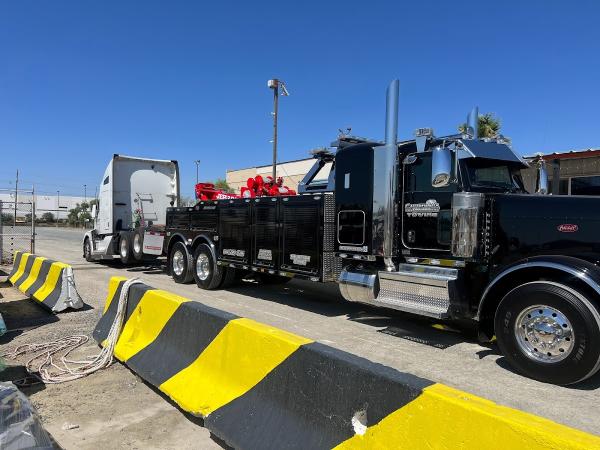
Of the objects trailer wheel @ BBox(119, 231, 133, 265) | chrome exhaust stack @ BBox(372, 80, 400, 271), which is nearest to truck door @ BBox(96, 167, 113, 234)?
trailer wheel @ BBox(119, 231, 133, 265)

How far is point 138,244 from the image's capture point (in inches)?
535

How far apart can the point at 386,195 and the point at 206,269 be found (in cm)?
533

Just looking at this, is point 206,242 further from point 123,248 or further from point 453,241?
point 453,241

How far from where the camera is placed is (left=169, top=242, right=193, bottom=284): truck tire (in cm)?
1115

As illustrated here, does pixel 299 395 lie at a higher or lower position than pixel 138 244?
lower

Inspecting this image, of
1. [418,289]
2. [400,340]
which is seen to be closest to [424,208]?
[418,289]

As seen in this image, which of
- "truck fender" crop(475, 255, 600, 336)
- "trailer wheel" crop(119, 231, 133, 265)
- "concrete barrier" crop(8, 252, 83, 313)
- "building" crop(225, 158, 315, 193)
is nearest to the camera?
"truck fender" crop(475, 255, 600, 336)

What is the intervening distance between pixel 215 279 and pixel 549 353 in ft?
23.0

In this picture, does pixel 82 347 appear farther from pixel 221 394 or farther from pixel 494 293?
pixel 494 293

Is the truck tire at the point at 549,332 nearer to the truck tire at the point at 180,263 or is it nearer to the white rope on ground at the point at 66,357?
the white rope on ground at the point at 66,357

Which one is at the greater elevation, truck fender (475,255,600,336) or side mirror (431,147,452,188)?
side mirror (431,147,452,188)

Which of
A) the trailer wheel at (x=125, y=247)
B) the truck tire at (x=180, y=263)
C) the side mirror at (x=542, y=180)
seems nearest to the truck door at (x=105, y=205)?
the trailer wheel at (x=125, y=247)

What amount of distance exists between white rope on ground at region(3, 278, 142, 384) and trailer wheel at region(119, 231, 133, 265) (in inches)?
334

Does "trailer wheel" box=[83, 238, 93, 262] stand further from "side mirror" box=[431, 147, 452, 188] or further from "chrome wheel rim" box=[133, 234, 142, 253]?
"side mirror" box=[431, 147, 452, 188]
